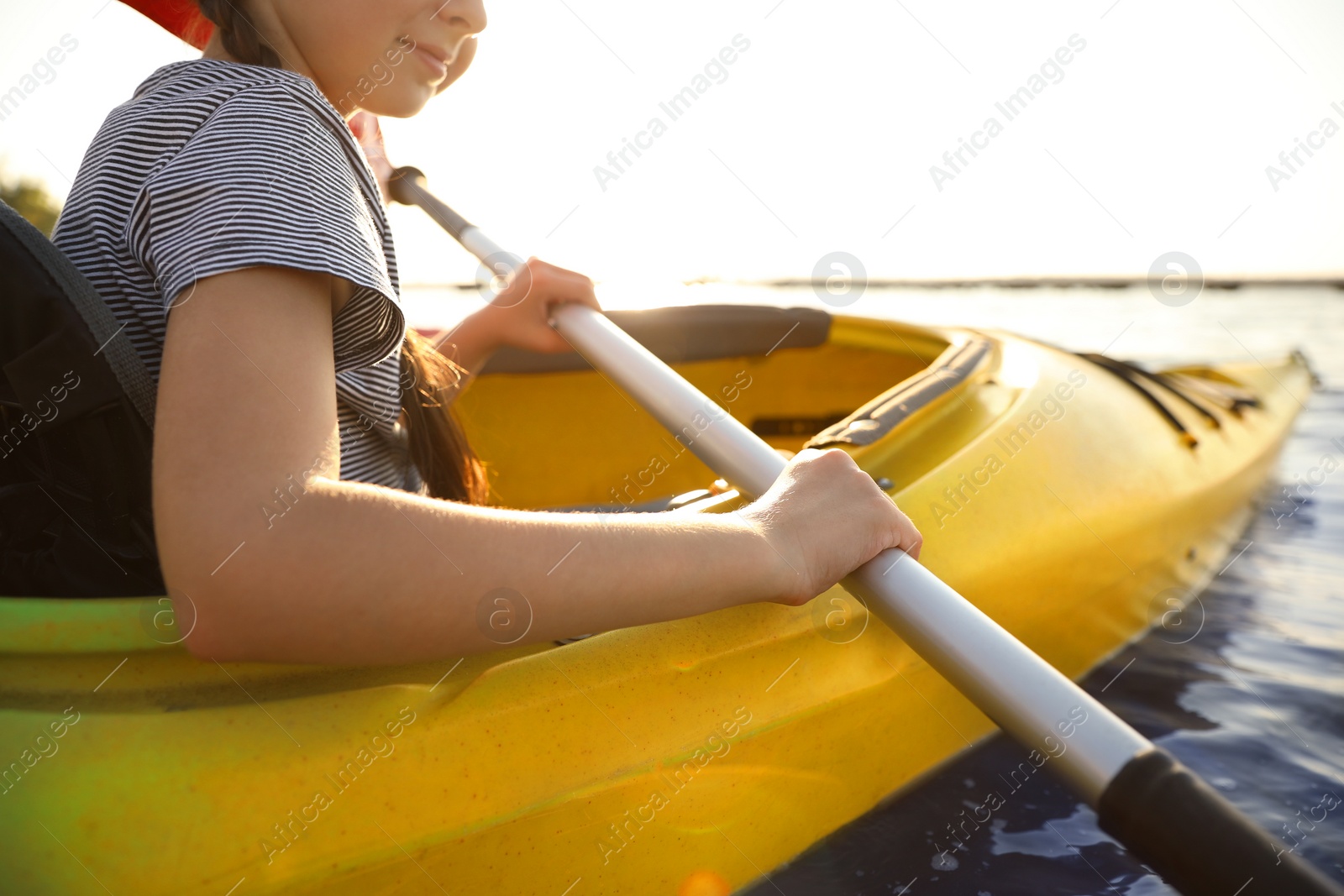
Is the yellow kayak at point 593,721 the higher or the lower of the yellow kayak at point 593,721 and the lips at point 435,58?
the lower

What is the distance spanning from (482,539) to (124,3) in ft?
2.81

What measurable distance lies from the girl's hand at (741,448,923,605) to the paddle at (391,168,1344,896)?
1.1 inches

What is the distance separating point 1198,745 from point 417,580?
1436mm

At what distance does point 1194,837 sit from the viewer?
58 cm

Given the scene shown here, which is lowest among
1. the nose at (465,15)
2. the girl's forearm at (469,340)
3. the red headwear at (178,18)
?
the girl's forearm at (469,340)

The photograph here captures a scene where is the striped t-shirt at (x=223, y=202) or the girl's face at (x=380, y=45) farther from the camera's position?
the girl's face at (x=380, y=45)

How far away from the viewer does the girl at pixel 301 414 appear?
500 mm

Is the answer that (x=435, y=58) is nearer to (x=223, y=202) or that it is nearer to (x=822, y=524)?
(x=223, y=202)

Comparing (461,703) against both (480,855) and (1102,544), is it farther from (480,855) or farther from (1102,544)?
(1102,544)

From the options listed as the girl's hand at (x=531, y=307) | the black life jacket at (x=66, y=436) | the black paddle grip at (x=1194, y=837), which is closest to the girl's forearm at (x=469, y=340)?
the girl's hand at (x=531, y=307)

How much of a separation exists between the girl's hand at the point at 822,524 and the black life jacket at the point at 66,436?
51 cm

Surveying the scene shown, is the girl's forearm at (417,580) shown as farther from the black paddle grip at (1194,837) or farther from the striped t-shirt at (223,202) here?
the black paddle grip at (1194,837)

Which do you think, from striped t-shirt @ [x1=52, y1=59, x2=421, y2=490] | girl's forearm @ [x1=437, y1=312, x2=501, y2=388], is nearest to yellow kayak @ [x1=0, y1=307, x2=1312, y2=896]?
striped t-shirt @ [x1=52, y1=59, x2=421, y2=490]

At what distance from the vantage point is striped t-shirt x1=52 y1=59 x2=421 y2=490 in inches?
21.2
